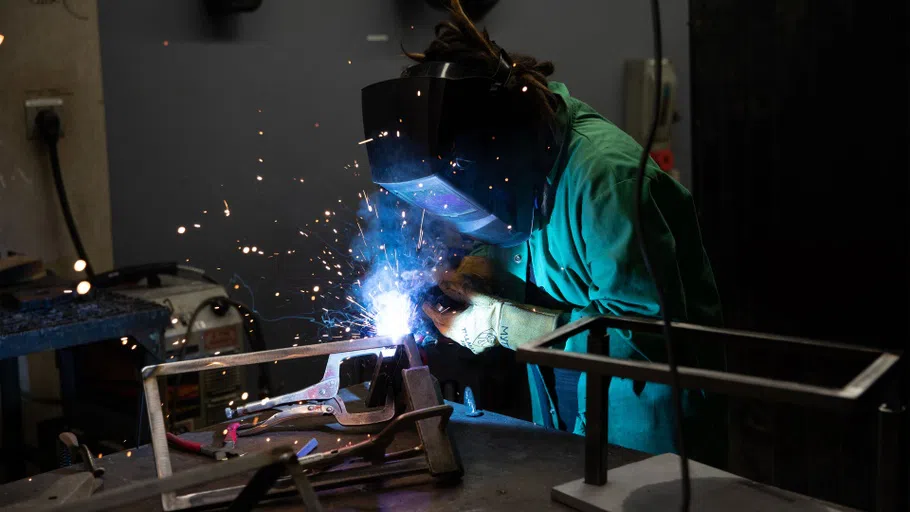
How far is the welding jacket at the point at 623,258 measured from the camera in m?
1.60

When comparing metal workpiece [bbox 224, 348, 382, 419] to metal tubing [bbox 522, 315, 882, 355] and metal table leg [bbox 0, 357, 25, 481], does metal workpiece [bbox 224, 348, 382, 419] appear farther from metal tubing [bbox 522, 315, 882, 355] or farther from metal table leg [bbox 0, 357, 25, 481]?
metal table leg [bbox 0, 357, 25, 481]

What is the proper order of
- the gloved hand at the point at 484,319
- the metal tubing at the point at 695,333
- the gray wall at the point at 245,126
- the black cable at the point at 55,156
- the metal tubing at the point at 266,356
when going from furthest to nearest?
1. the gray wall at the point at 245,126
2. the black cable at the point at 55,156
3. the gloved hand at the point at 484,319
4. the metal tubing at the point at 266,356
5. the metal tubing at the point at 695,333

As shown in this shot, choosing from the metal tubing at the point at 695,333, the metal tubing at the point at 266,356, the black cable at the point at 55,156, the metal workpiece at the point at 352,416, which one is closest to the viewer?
the metal tubing at the point at 695,333

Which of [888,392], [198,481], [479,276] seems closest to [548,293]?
[479,276]

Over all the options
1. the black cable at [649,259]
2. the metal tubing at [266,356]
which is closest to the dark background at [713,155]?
the metal tubing at [266,356]

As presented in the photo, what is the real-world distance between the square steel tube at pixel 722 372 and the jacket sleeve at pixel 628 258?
31 centimetres

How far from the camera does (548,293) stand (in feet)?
6.54

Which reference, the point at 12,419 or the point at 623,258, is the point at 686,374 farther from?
the point at 12,419

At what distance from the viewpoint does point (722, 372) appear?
3.29 ft

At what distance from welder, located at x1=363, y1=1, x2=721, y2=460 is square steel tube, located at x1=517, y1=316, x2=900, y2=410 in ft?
1.18

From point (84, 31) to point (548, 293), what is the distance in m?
1.84

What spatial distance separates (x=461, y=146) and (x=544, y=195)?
0.81ft

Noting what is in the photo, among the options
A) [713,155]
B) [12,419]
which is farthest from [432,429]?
[713,155]

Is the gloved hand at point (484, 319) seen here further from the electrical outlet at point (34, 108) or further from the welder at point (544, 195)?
the electrical outlet at point (34, 108)
